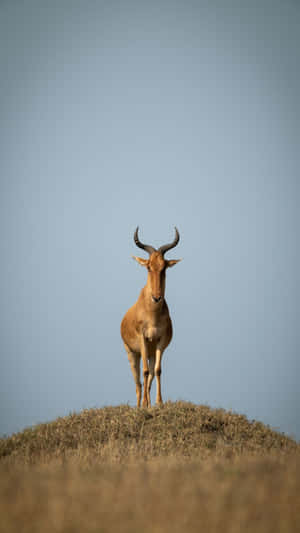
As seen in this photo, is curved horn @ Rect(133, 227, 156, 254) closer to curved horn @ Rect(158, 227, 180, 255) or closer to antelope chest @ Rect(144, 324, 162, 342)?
curved horn @ Rect(158, 227, 180, 255)

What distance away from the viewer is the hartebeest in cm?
1572

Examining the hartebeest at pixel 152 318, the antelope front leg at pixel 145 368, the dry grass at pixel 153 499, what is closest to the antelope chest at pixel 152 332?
the hartebeest at pixel 152 318

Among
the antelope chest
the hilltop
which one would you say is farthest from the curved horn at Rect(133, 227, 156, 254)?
the hilltop

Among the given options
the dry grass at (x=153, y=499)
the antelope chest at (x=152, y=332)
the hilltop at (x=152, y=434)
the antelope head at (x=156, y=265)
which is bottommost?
the dry grass at (x=153, y=499)

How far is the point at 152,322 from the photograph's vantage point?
15953 mm

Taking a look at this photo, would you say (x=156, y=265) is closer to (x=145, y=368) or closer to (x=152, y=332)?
(x=152, y=332)

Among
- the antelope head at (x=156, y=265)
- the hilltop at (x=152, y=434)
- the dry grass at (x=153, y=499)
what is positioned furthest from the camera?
the antelope head at (x=156, y=265)

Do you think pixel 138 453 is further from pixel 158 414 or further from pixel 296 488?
pixel 296 488

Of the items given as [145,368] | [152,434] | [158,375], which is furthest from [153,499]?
[145,368]

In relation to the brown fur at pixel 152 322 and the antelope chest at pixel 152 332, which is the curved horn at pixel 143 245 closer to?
the brown fur at pixel 152 322

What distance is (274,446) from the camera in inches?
531

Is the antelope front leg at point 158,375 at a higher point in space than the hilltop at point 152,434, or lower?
higher

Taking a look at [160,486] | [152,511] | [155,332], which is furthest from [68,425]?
[152,511]

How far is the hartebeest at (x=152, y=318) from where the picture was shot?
1572 centimetres
